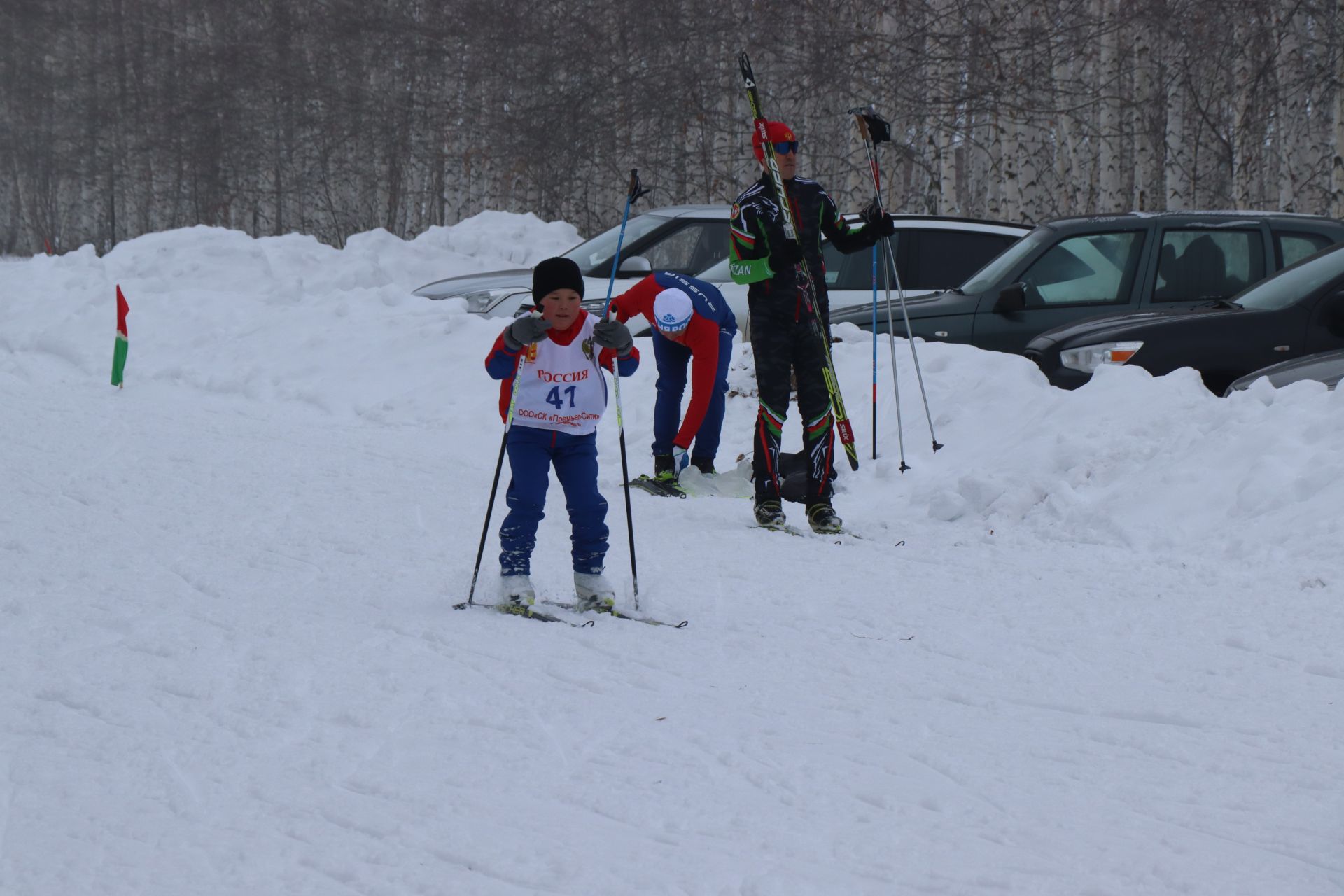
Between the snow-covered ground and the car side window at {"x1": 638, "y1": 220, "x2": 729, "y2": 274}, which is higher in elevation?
the car side window at {"x1": 638, "y1": 220, "x2": 729, "y2": 274}

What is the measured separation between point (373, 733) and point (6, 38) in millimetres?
49967

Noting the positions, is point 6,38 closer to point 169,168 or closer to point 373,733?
point 169,168

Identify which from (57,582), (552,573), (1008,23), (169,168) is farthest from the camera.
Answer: (169,168)

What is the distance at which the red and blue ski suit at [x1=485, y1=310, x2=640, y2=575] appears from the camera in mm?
5422

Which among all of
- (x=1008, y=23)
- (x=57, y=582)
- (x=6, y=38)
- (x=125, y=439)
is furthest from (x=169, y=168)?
(x=57, y=582)

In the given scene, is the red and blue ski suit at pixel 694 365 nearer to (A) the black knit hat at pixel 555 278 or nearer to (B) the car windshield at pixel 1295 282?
(A) the black knit hat at pixel 555 278

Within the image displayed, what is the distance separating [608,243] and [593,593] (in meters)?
8.32

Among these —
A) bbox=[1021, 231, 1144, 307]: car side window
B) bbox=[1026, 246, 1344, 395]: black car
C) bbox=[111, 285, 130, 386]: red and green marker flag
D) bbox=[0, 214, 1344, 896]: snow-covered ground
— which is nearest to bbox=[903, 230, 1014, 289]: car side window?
bbox=[1021, 231, 1144, 307]: car side window

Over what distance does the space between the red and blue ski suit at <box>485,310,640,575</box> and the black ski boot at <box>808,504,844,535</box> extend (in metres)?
1.87

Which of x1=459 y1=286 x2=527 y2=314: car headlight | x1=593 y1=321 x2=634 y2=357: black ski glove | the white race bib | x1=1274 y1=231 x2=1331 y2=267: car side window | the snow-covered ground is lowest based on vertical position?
the snow-covered ground

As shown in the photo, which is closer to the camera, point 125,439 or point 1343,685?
point 1343,685

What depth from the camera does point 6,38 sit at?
47.2 metres

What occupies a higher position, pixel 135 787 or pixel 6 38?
pixel 6 38

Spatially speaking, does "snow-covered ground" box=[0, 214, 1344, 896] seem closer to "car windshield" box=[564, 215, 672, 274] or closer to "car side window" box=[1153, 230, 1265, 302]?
"car side window" box=[1153, 230, 1265, 302]
